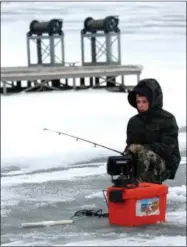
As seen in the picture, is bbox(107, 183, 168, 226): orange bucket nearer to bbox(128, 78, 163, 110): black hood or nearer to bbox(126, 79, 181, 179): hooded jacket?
bbox(126, 79, 181, 179): hooded jacket

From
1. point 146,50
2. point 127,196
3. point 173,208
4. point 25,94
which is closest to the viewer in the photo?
point 127,196

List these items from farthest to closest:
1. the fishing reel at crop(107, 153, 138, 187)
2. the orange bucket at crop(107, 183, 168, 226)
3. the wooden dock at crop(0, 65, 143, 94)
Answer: the wooden dock at crop(0, 65, 143, 94)
the orange bucket at crop(107, 183, 168, 226)
the fishing reel at crop(107, 153, 138, 187)

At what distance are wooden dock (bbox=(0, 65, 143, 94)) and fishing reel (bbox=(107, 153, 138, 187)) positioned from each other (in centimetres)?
2446

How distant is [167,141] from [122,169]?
125 millimetres

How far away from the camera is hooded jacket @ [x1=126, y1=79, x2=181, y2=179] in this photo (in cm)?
188

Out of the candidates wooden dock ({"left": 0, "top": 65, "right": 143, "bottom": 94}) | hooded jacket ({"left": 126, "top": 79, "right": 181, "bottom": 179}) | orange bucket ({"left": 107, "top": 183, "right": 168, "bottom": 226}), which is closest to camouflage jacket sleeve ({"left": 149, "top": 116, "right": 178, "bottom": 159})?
hooded jacket ({"left": 126, "top": 79, "right": 181, "bottom": 179})

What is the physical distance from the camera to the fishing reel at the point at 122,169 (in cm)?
184

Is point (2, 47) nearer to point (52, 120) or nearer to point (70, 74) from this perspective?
point (70, 74)

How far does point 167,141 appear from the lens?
6.19 feet

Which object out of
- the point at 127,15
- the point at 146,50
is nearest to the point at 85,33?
the point at 146,50

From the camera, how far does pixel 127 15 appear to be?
2507 inches

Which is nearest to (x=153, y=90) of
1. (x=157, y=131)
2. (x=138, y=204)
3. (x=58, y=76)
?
(x=157, y=131)

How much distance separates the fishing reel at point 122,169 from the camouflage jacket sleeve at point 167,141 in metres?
0.07

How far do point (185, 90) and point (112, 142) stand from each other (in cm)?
1311
